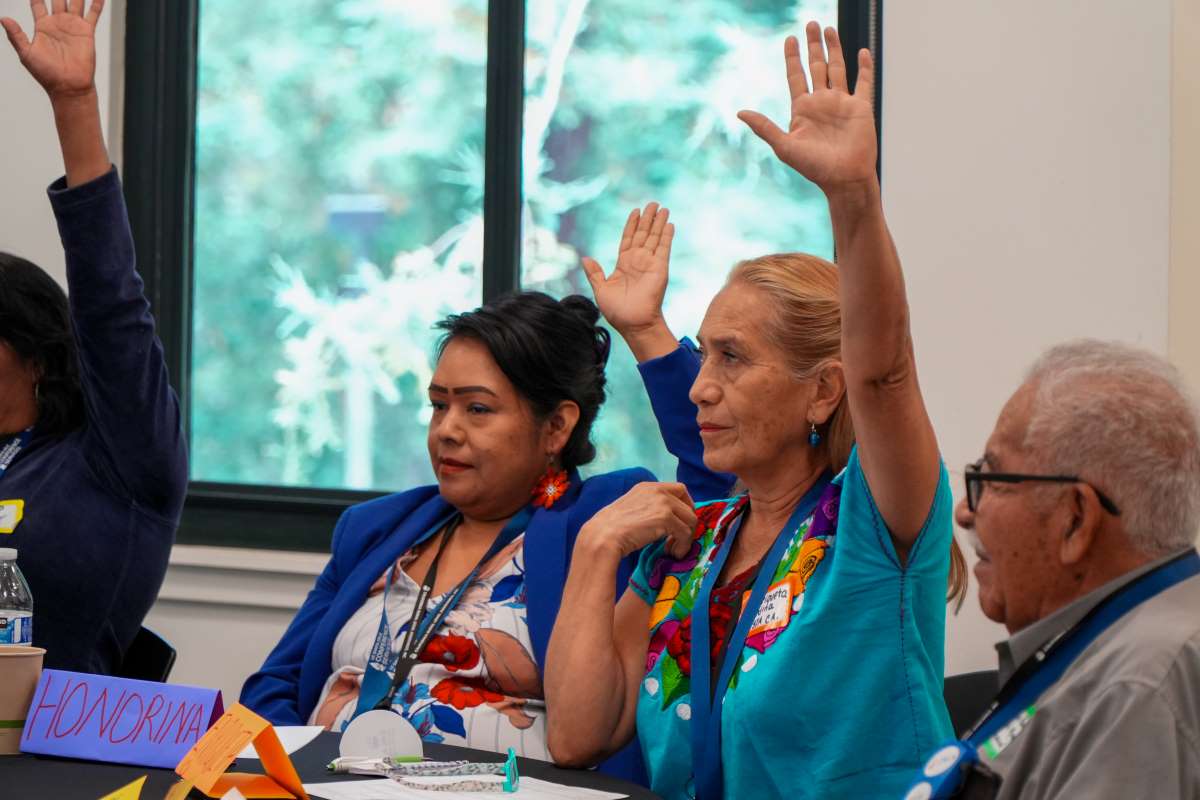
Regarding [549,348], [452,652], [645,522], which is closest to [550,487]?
[549,348]

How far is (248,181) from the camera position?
4348mm

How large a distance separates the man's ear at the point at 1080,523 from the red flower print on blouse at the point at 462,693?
1.28 metres

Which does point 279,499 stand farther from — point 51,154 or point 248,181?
point 51,154

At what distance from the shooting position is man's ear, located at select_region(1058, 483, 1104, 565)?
1.28 metres

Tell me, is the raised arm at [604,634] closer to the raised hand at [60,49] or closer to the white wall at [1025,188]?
the raised hand at [60,49]

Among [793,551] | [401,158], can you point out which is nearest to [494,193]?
[401,158]

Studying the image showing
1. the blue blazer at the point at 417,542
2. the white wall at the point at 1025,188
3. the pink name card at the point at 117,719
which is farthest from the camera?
the white wall at the point at 1025,188

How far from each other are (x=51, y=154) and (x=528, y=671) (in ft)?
9.18

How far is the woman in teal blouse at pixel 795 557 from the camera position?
1.68m

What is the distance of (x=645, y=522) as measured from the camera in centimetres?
213

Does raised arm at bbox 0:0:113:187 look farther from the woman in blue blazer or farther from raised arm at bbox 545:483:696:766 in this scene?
raised arm at bbox 545:483:696:766

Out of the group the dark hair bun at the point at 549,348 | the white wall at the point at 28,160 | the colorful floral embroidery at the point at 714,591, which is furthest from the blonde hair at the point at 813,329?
the white wall at the point at 28,160

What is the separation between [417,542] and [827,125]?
1.34m

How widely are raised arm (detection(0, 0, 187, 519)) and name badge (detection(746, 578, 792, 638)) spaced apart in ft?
3.96
